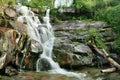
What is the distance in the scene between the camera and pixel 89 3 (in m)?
26.0

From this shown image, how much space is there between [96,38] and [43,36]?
3377mm

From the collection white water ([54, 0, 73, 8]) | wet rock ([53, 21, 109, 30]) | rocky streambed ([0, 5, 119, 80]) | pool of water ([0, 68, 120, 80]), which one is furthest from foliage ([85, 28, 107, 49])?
white water ([54, 0, 73, 8])

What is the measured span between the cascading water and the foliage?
238 centimetres

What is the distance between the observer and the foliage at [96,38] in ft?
61.1

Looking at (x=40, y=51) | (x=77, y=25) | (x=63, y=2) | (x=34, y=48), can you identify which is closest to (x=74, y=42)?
(x=40, y=51)

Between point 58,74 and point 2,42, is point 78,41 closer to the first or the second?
point 58,74

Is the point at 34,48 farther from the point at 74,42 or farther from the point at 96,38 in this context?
the point at 96,38

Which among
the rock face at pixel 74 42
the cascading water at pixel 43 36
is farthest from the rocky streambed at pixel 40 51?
the cascading water at pixel 43 36

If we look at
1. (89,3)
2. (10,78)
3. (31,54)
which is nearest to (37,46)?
(31,54)

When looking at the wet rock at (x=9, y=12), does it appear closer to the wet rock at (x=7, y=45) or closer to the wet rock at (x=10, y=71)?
the wet rock at (x=7, y=45)

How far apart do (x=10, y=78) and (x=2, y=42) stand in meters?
1.68

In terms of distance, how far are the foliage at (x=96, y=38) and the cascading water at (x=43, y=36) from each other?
2376 millimetres

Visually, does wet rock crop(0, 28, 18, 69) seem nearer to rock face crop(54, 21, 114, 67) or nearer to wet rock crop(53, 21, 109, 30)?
rock face crop(54, 21, 114, 67)

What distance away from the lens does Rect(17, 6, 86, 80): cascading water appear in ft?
51.6
